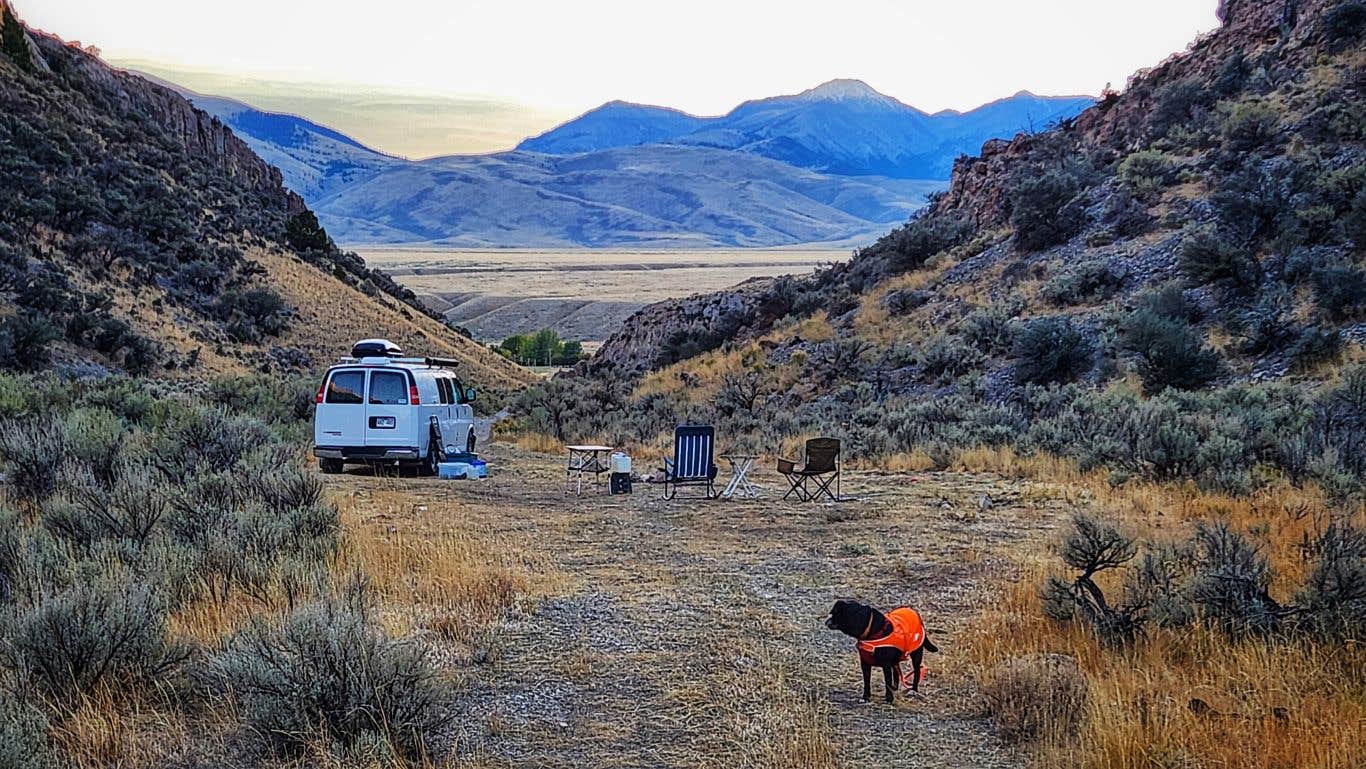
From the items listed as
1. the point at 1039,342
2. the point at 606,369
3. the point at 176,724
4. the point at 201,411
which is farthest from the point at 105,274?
the point at 176,724

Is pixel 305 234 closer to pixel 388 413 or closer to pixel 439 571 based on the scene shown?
pixel 388 413

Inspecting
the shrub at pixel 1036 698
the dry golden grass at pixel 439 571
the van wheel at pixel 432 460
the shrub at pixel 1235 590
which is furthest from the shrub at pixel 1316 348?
the shrub at pixel 1036 698

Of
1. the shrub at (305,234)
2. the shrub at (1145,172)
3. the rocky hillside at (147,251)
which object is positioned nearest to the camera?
the shrub at (1145,172)

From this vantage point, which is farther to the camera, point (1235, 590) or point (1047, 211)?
point (1047, 211)

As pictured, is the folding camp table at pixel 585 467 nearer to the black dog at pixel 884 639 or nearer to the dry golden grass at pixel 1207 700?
the black dog at pixel 884 639

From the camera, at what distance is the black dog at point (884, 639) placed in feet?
18.5

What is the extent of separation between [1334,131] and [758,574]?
2631 cm

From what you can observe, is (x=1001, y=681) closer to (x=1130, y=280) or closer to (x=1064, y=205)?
(x=1130, y=280)

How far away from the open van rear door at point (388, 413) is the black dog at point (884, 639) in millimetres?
11565

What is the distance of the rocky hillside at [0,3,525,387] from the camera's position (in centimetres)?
3438

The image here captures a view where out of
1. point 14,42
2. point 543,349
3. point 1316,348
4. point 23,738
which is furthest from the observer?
point 543,349

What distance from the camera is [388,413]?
16.3 meters

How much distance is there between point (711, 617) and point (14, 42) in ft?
188

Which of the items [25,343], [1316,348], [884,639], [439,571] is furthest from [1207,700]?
[25,343]
